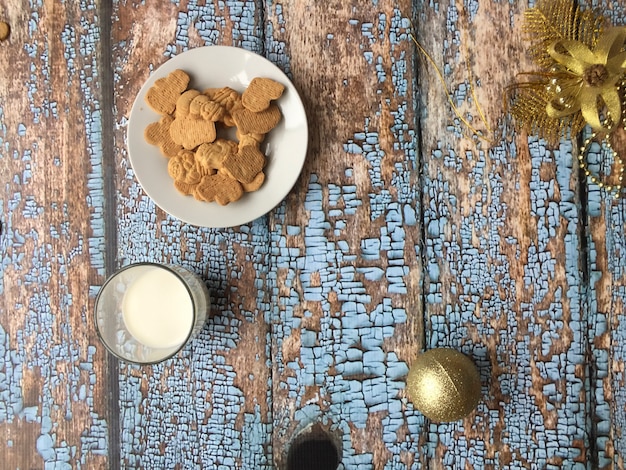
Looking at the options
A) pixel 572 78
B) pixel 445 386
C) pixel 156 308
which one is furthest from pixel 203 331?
pixel 572 78

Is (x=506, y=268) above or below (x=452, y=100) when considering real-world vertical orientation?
below

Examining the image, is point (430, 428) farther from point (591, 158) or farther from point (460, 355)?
point (591, 158)

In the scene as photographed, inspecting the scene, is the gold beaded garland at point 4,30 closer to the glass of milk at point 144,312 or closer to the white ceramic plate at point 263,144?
the white ceramic plate at point 263,144

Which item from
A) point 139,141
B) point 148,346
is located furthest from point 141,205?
point 148,346

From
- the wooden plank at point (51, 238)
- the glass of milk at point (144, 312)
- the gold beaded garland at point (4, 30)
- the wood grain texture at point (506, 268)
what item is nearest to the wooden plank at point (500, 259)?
the wood grain texture at point (506, 268)

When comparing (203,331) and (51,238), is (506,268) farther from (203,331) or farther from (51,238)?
(51,238)
